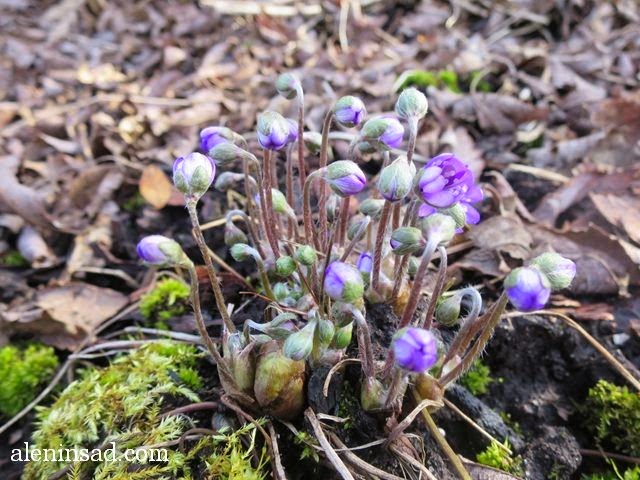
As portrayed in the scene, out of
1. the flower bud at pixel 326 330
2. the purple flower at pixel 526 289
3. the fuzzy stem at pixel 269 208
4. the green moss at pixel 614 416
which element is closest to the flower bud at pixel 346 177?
the fuzzy stem at pixel 269 208

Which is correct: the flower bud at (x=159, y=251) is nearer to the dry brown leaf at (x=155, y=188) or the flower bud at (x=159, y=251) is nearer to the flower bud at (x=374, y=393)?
the flower bud at (x=374, y=393)

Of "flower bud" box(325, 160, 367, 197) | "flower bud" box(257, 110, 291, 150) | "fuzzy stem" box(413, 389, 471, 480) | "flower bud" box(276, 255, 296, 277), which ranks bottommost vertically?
"fuzzy stem" box(413, 389, 471, 480)

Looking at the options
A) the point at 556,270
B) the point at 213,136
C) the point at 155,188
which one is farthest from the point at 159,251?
the point at 155,188

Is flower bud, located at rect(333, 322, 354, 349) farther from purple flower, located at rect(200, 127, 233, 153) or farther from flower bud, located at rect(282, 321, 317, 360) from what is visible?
purple flower, located at rect(200, 127, 233, 153)

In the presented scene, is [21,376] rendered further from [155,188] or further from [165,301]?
[155,188]

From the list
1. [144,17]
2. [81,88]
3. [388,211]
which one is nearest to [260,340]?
[388,211]

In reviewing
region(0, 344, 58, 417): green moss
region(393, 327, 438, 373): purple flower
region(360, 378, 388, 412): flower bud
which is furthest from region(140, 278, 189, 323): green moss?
region(393, 327, 438, 373): purple flower
